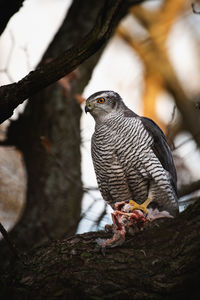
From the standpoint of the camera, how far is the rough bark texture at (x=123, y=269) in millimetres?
3240

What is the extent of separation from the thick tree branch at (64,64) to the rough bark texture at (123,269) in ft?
5.15

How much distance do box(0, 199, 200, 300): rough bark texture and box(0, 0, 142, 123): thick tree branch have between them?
1.57 metres

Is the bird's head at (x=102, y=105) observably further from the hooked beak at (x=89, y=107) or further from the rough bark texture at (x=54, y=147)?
the rough bark texture at (x=54, y=147)

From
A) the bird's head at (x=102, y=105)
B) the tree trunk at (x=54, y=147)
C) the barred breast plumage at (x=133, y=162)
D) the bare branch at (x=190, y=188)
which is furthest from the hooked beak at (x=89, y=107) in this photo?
the bare branch at (x=190, y=188)

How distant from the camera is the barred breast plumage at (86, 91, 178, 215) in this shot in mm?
5234

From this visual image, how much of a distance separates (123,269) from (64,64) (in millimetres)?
1922

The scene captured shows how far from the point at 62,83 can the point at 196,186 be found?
298cm

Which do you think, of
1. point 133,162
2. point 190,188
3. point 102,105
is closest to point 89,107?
point 102,105

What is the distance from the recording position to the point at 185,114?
9664 mm

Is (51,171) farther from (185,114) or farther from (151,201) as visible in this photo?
(185,114)

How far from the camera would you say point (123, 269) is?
358 centimetres

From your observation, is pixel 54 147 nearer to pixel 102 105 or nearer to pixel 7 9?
pixel 102 105

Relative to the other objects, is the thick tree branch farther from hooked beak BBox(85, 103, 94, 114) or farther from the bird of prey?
hooked beak BBox(85, 103, 94, 114)

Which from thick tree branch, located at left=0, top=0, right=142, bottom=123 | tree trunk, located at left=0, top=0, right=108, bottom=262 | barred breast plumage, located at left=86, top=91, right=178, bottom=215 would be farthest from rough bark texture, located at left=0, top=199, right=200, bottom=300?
tree trunk, located at left=0, top=0, right=108, bottom=262
